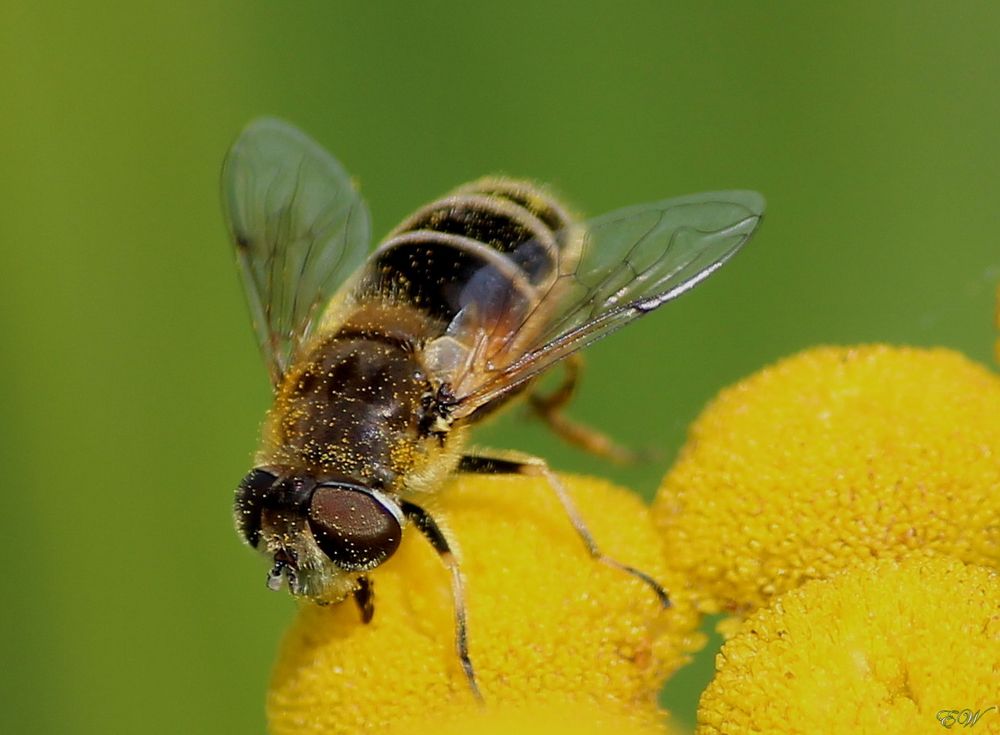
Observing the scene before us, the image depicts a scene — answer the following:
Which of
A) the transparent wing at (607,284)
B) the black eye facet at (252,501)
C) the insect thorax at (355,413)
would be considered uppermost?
the transparent wing at (607,284)

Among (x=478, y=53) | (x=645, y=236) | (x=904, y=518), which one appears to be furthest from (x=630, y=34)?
(x=904, y=518)

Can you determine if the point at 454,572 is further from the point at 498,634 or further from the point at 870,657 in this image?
the point at 870,657

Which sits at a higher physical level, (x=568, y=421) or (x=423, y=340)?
(x=423, y=340)

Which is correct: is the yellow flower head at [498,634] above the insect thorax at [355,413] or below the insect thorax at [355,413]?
below

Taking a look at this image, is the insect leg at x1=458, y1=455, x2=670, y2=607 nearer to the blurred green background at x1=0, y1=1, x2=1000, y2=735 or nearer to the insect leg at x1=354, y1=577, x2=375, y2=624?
the insect leg at x1=354, y1=577, x2=375, y2=624

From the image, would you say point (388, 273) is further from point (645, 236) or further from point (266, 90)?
point (266, 90)

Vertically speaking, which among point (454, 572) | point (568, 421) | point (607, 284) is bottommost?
point (568, 421)

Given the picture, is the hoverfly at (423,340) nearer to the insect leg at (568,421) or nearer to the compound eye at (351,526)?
the compound eye at (351,526)

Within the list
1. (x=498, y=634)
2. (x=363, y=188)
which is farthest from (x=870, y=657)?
(x=363, y=188)

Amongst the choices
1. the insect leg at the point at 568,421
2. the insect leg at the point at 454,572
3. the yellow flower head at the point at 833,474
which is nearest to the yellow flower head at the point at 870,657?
the yellow flower head at the point at 833,474
